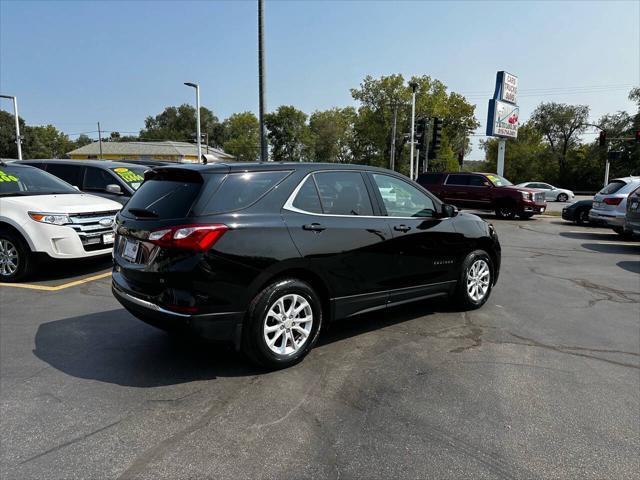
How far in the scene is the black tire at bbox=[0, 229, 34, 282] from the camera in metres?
6.52

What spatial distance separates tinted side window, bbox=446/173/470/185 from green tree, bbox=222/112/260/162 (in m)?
71.6

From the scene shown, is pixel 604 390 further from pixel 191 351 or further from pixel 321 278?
pixel 191 351

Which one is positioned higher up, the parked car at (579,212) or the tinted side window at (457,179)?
the tinted side window at (457,179)

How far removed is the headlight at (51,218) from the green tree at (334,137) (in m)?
70.3

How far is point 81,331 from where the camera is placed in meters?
4.66

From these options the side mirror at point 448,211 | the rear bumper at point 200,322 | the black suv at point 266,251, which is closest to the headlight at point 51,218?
the black suv at point 266,251

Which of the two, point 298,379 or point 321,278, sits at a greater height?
point 321,278

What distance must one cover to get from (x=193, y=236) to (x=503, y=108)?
2660cm

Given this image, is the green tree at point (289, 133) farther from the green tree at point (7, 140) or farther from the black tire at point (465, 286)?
the black tire at point (465, 286)

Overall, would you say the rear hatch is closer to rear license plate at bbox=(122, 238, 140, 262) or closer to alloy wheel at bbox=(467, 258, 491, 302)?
rear license plate at bbox=(122, 238, 140, 262)

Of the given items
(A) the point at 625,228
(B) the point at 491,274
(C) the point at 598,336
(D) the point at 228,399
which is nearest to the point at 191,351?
(D) the point at 228,399

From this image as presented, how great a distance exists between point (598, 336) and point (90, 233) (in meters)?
6.77

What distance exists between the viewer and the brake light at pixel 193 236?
3334 millimetres

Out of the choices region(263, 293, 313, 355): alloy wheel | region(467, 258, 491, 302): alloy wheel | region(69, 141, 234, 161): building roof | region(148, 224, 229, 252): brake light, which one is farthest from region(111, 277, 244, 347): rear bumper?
region(69, 141, 234, 161): building roof
